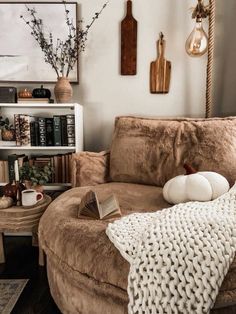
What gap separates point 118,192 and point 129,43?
1.33 meters

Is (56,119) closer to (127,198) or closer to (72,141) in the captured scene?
(72,141)

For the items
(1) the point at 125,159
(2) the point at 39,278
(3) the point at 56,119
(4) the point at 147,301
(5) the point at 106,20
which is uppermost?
(5) the point at 106,20

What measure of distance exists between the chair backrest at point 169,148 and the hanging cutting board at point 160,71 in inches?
19.2

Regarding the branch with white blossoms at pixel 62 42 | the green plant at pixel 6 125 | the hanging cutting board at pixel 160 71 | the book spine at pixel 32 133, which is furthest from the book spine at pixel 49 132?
the hanging cutting board at pixel 160 71

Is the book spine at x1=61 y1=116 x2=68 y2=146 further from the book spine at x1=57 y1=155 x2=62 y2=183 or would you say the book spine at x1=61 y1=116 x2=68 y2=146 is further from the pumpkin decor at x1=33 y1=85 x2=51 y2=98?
the pumpkin decor at x1=33 y1=85 x2=51 y2=98

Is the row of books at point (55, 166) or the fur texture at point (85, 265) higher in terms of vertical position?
the row of books at point (55, 166)

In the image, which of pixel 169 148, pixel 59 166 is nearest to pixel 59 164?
pixel 59 166

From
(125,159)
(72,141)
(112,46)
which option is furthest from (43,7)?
(125,159)

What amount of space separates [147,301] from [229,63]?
2112 millimetres

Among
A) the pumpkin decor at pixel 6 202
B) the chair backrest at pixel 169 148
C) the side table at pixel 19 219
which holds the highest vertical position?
the chair backrest at pixel 169 148

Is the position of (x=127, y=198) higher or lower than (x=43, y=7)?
lower

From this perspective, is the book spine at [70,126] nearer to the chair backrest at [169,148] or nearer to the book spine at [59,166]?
the book spine at [59,166]

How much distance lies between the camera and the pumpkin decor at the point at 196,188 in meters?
1.31

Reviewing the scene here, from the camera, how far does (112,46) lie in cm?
229
